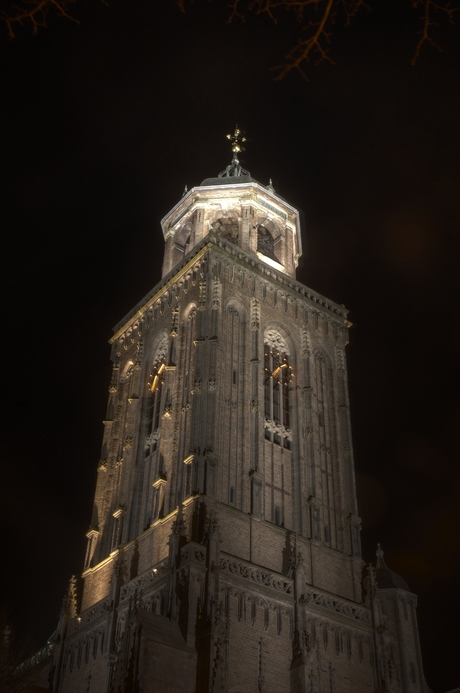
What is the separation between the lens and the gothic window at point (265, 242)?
52000 millimetres

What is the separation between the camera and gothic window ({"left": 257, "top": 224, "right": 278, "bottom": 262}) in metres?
52.0

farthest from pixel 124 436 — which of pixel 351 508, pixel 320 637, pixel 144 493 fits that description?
pixel 320 637

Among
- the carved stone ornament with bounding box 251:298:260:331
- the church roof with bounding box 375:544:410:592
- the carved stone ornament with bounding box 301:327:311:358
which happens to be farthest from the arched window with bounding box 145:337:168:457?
the church roof with bounding box 375:544:410:592

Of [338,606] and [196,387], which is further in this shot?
[196,387]

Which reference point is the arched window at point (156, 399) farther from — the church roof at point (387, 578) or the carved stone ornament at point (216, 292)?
Result: the church roof at point (387, 578)

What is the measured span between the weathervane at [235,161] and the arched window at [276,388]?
1685 centimetres

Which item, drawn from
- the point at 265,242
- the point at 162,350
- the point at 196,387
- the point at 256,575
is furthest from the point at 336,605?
the point at 265,242

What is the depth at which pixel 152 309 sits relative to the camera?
4838cm

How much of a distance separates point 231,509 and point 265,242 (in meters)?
21.2

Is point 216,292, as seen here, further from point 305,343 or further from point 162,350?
point 305,343

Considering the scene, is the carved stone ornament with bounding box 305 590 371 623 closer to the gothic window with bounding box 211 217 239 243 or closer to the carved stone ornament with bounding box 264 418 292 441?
the carved stone ornament with bounding box 264 418 292 441

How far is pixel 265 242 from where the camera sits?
5259 cm

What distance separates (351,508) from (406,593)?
4.78m

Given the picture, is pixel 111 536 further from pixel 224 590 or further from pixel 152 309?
pixel 152 309
